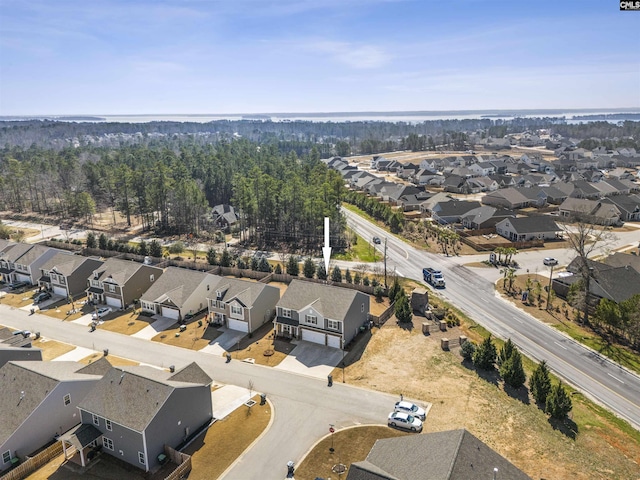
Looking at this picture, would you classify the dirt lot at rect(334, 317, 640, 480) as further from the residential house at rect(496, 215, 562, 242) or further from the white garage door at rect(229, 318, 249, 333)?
the residential house at rect(496, 215, 562, 242)

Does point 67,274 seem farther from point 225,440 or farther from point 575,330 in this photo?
point 575,330

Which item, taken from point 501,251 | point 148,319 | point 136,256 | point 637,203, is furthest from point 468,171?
point 148,319

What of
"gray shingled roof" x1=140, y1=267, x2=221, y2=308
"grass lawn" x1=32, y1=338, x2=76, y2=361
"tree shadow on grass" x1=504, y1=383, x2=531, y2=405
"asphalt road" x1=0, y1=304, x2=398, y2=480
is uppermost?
"gray shingled roof" x1=140, y1=267, x2=221, y2=308

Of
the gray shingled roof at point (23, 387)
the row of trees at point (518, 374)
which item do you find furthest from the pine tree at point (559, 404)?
the gray shingled roof at point (23, 387)

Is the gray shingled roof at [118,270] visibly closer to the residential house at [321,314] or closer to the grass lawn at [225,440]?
the residential house at [321,314]

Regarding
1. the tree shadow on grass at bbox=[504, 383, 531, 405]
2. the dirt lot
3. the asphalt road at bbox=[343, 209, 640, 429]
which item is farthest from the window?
the asphalt road at bbox=[343, 209, 640, 429]

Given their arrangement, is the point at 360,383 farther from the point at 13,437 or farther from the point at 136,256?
the point at 136,256
